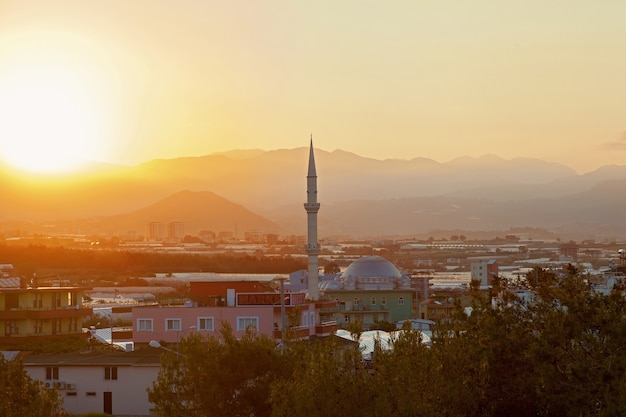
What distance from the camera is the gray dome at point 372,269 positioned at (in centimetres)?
9900

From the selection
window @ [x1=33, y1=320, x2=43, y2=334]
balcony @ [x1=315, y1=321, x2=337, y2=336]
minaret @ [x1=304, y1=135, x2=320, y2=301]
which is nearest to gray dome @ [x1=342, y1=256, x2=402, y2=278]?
minaret @ [x1=304, y1=135, x2=320, y2=301]

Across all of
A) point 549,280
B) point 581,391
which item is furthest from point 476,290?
point 581,391

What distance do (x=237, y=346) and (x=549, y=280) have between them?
8.93 meters

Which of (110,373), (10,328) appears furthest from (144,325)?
(110,373)

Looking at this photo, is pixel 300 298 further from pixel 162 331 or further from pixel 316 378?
pixel 316 378

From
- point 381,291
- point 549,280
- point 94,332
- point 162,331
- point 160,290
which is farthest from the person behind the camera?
point 160,290

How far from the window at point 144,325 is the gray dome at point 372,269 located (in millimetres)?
49891

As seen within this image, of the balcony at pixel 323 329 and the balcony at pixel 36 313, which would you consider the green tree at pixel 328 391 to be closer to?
the balcony at pixel 323 329

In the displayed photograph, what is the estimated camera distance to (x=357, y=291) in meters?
86.9

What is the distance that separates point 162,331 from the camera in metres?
48.8

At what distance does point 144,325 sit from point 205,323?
8.34ft

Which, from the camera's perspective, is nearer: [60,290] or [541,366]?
[541,366]

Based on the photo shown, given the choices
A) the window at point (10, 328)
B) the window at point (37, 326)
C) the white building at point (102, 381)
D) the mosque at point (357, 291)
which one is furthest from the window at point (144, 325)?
the mosque at point (357, 291)

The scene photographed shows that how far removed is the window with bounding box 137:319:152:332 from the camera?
49094mm
